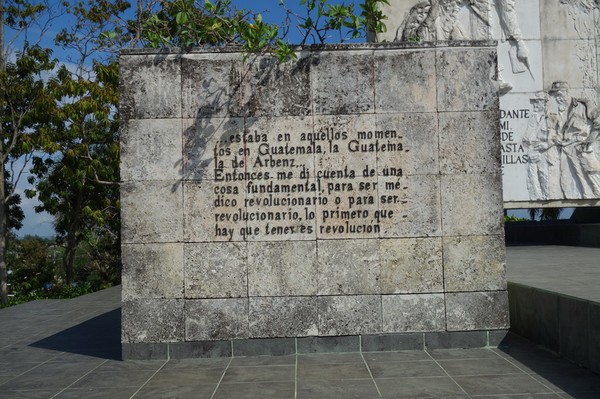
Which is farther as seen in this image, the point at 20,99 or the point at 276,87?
the point at 20,99

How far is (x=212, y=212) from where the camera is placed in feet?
24.0

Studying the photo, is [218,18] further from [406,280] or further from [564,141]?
[564,141]

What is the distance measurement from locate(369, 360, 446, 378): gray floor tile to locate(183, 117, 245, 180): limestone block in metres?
2.88

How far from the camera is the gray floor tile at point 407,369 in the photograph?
20.4 feet

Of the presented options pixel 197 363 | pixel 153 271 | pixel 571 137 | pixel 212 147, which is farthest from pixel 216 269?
pixel 571 137

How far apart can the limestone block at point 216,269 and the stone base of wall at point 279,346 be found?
64 centimetres

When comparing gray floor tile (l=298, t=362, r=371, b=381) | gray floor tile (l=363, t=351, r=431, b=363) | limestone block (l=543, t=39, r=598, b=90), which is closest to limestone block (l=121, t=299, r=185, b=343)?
gray floor tile (l=298, t=362, r=371, b=381)

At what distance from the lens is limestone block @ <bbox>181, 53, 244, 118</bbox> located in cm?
738

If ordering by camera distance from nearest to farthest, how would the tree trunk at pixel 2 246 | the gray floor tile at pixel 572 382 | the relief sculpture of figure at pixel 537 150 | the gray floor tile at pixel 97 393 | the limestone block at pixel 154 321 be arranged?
the gray floor tile at pixel 572 382 → the gray floor tile at pixel 97 393 → the limestone block at pixel 154 321 → the relief sculpture of figure at pixel 537 150 → the tree trunk at pixel 2 246

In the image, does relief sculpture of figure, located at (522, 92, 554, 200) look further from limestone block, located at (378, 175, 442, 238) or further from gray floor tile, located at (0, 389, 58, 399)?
gray floor tile, located at (0, 389, 58, 399)

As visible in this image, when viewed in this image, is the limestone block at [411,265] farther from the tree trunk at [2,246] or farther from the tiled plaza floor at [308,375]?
the tree trunk at [2,246]

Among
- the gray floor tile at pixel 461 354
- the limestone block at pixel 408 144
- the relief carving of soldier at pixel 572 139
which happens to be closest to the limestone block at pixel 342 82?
the limestone block at pixel 408 144

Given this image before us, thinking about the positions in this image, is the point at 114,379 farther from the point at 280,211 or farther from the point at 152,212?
the point at 280,211

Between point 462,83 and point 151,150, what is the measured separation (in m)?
4.01
